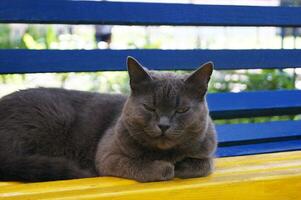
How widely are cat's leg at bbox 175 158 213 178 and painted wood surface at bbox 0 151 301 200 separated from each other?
32 mm

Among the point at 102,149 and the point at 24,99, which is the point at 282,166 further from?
the point at 24,99

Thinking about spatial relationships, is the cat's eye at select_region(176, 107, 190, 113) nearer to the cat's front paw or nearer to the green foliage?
the cat's front paw

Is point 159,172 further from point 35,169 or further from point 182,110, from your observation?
point 35,169

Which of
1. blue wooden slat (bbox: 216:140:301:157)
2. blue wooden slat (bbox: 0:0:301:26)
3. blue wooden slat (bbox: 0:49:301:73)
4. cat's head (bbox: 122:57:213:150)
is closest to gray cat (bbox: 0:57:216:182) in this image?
cat's head (bbox: 122:57:213:150)

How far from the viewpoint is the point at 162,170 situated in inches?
65.3

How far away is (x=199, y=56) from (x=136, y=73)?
0.87 m

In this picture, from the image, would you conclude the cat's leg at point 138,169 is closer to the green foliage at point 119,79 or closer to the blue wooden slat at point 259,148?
the blue wooden slat at point 259,148

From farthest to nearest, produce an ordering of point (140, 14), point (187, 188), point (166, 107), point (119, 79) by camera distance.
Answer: point (119, 79)
point (140, 14)
point (166, 107)
point (187, 188)

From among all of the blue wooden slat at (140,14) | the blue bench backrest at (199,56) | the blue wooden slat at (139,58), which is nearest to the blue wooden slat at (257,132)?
the blue bench backrest at (199,56)

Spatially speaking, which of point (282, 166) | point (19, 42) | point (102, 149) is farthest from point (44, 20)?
point (19, 42)

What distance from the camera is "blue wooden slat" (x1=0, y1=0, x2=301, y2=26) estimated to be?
7.31ft

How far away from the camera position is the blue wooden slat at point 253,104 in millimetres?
2574

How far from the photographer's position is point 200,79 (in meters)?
1.74

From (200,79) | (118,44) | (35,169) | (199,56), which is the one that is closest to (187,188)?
(200,79)
